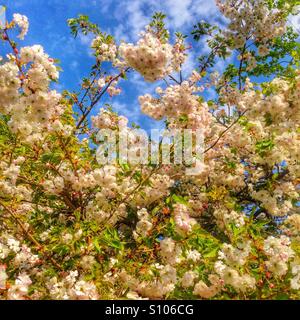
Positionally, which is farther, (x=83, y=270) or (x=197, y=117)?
(x=197, y=117)

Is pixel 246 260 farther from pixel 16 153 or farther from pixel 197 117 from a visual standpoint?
pixel 16 153

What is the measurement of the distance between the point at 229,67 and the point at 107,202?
30.0 ft

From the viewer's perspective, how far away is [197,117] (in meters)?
5.38

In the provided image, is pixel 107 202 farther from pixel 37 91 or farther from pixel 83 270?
pixel 37 91

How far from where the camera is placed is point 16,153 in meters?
6.12

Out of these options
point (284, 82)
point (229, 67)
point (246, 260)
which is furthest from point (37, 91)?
point (229, 67)

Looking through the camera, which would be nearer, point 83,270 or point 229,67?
point 83,270

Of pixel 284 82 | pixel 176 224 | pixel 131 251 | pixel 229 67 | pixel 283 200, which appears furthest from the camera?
pixel 229 67

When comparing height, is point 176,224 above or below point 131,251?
above

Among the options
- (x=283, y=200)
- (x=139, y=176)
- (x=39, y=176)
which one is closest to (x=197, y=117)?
(x=139, y=176)
